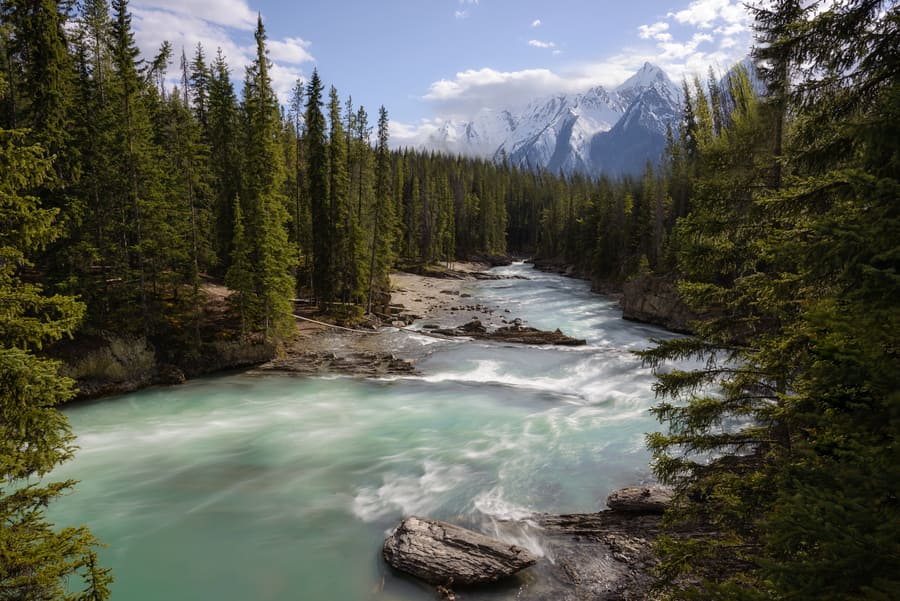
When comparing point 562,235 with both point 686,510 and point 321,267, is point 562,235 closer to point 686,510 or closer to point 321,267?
point 321,267

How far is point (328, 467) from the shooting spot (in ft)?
52.6

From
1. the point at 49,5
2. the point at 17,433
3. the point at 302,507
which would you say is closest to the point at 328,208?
the point at 49,5

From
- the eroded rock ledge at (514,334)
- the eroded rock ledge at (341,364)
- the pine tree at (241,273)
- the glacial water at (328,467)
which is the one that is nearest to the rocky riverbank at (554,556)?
the glacial water at (328,467)

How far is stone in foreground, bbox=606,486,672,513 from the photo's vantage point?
38.5ft

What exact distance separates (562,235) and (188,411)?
3466 inches

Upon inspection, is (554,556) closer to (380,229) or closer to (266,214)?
(266,214)

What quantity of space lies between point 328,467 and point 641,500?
9.87 m

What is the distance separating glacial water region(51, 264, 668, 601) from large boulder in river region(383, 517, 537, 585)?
34cm

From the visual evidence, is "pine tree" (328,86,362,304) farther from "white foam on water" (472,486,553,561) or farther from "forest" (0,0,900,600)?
"white foam on water" (472,486,553,561)

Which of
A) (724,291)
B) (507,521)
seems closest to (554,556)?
(507,521)

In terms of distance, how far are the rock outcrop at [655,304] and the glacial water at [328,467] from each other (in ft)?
38.2

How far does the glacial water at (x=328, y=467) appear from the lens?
11086 millimetres

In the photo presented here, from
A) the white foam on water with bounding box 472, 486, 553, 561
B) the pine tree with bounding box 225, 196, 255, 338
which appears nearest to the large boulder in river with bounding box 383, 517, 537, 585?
the white foam on water with bounding box 472, 486, 553, 561

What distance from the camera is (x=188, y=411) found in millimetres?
20719
